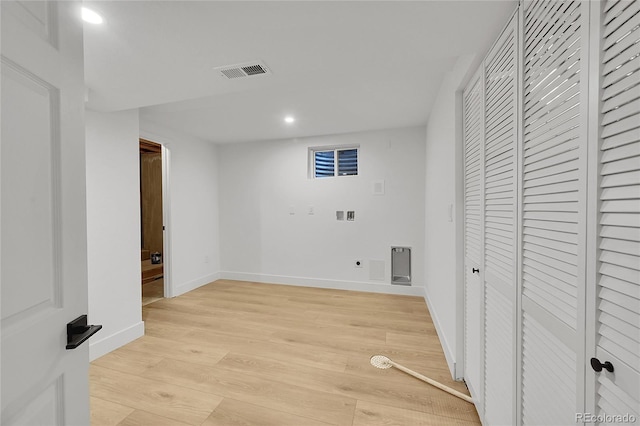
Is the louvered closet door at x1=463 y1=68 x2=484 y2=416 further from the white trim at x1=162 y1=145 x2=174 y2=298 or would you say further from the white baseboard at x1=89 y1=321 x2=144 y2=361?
the white trim at x1=162 y1=145 x2=174 y2=298

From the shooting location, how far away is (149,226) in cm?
501

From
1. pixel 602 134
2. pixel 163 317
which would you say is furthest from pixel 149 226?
pixel 602 134

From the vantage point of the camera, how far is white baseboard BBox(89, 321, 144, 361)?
6.95 feet

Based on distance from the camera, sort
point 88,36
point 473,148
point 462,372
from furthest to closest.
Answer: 1. point 462,372
2. point 473,148
3. point 88,36

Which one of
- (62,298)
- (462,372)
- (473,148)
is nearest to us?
(62,298)

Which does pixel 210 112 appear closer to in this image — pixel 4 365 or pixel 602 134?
pixel 4 365

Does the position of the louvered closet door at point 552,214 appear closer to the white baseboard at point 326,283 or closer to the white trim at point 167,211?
the white baseboard at point 326,283

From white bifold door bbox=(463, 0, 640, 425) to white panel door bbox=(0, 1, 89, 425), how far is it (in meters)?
1.35

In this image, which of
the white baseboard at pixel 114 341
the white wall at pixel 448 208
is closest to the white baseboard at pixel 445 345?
the white wall at pixel 448 208

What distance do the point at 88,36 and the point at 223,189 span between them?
10.7 ft

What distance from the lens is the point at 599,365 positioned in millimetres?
621

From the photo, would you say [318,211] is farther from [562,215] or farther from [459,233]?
[562,215]

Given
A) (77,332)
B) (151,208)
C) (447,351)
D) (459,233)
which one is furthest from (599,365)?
(151,208)

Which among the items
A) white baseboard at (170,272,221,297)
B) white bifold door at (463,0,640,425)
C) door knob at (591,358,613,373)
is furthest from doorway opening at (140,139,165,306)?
door knob at (591,358,613,373)
